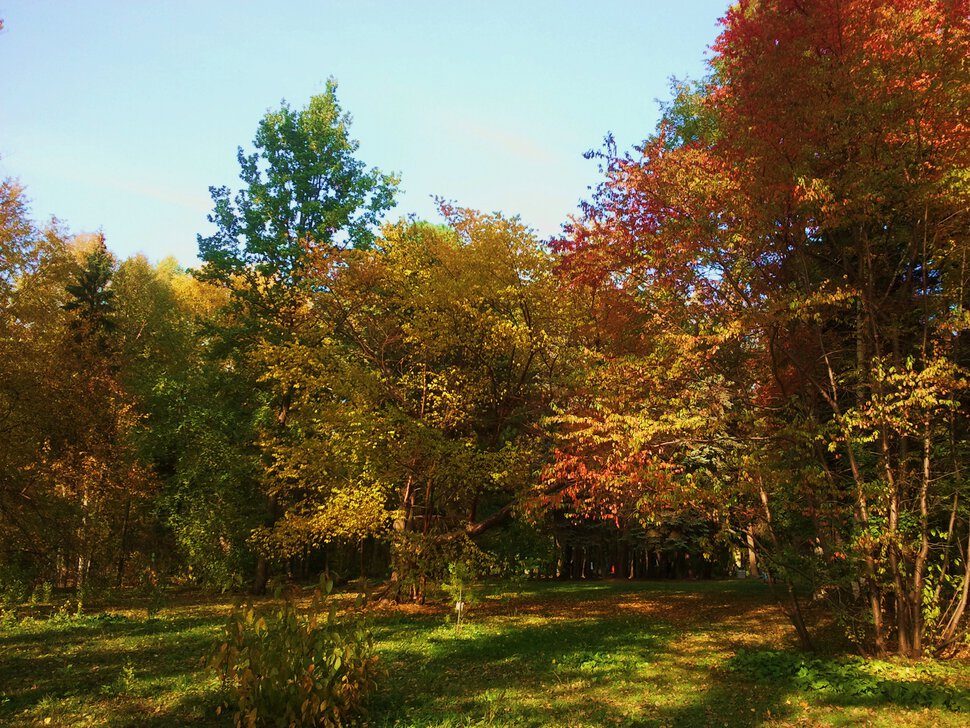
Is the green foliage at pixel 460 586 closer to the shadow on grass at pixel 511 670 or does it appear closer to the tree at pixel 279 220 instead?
the shadow on grass at pixel 511 670

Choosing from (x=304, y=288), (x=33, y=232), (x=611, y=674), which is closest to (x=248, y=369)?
(x=304, y=288)

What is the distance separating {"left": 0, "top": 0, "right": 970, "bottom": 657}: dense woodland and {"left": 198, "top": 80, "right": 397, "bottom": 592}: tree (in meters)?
0.09

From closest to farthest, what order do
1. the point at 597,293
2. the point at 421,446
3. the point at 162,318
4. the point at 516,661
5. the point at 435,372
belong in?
1. the point at 516,661
2. the point at 597,293
3. the point at 421,446
4. the point at 435,372
5. the point at 162,318

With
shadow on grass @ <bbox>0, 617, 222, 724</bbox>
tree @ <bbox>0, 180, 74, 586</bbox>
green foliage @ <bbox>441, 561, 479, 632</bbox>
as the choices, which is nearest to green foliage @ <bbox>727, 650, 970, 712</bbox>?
green foliage @ <bbox>441, 561, 479, 632</bbox>

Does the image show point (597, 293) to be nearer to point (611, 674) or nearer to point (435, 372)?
point (435, 372)

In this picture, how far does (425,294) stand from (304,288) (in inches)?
222

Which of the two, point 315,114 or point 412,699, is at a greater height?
point 315,114

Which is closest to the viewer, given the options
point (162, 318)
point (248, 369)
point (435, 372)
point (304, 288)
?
point (435, 372)

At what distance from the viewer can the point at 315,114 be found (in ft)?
65.8

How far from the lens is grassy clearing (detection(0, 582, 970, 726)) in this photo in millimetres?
5746

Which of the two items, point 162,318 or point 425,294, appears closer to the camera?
point 425,294

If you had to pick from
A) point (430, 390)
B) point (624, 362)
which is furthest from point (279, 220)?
point (624, 362)

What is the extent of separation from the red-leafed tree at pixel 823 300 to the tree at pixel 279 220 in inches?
454

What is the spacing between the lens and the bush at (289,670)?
5082 millimetres
